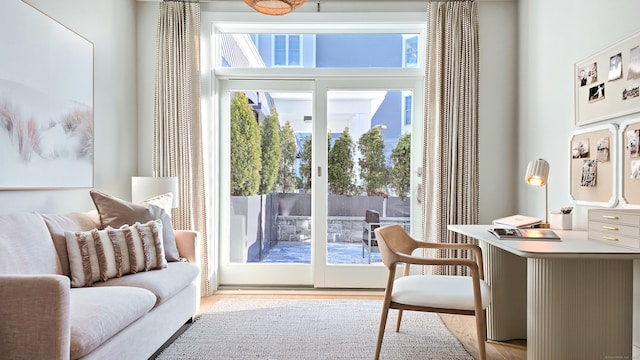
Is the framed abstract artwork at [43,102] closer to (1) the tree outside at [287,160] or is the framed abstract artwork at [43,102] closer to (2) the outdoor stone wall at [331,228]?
(1) the tree outside at [287,160]

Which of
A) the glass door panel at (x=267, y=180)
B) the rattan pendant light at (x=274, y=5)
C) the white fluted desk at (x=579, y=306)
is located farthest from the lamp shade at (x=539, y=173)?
the glass door panel at (x=267, y=180)

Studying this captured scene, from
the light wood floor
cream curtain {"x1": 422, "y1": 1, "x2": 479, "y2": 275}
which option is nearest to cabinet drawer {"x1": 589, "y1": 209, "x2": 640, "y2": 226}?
the light wood floor

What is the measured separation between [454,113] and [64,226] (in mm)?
3085

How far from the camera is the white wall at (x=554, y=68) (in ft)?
8.40

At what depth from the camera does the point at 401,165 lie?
3994 mm

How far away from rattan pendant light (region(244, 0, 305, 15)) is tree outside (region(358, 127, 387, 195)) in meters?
1.70

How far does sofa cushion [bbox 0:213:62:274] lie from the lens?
1.99 m

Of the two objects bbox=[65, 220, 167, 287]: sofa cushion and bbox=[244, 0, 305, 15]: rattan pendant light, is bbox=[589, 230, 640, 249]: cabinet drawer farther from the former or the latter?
bbox=[65, 220, 167, 287]: sofa cushion

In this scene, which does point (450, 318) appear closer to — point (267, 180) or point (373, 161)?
point (373, 161)

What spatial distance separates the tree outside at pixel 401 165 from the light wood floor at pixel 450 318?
1.04 m

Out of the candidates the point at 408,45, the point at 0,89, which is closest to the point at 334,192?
the point at 408,45

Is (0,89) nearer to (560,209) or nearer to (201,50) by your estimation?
(201,50)

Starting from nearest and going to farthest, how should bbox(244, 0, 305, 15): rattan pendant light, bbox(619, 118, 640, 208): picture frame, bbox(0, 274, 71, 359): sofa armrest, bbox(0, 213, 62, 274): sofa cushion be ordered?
bbox(0, 274, 71, 359): sofa armrest, bbox(0, 213, 62, 274): sofa cushion, bbox(619, 118, 640, 208): picture frame, bbox(244, 0, 305, 15): rattan pendant light

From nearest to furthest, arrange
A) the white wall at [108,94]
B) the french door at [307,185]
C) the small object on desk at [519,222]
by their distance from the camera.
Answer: the small object on desk at [519,222], the white wall at [108,94], the french door at [307,185]
